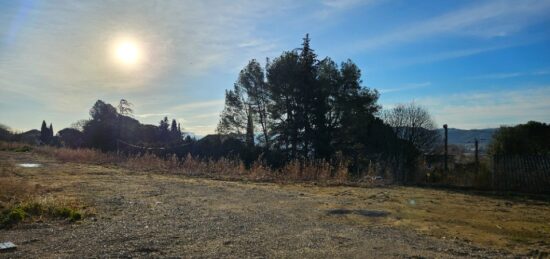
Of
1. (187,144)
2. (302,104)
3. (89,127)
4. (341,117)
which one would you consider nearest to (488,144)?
(341,117)

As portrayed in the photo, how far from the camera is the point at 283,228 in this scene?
22.7ft

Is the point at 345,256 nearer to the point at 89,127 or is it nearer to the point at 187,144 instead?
the point at 187,144

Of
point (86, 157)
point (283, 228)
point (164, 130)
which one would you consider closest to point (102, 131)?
point (164, 130)

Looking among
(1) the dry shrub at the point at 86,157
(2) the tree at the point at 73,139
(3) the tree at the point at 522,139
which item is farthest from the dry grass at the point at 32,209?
(2) the tree at the point at 73,139

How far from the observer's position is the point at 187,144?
34.2 metres

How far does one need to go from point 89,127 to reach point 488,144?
119ft

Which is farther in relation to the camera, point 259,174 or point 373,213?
point 259,174

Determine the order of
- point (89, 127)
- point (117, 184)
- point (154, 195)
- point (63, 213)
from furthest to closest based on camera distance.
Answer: point (89, 127) < point (117, 184) < point (154, 195) < point (63, 213)

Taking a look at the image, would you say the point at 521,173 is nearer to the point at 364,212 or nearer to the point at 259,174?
the point at 259,174

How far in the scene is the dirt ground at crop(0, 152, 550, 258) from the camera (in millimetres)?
5488

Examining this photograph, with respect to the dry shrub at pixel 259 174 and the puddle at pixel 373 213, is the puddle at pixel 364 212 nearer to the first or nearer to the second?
the puddle at pixel 373 213

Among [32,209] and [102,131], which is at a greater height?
[102,131]

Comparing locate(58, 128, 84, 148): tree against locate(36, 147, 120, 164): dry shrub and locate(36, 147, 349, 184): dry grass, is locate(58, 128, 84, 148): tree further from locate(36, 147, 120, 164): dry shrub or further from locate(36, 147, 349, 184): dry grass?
locate(36, 147, 349, 184): dry grass

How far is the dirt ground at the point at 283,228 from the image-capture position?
5488 mm
